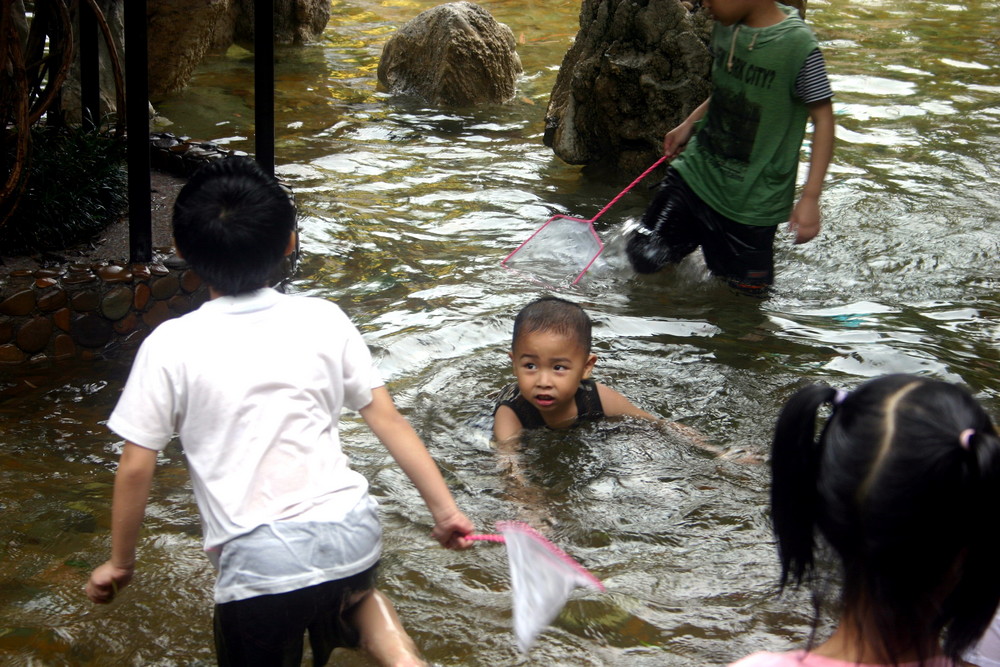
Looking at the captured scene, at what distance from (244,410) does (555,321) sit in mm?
1733

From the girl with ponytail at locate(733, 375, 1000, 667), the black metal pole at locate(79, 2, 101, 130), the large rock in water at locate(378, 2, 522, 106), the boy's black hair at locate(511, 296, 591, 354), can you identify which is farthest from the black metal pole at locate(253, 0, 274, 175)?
the large rock in water at locate(378, 2, 522, 106)

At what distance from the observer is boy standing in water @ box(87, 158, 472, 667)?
2162mm

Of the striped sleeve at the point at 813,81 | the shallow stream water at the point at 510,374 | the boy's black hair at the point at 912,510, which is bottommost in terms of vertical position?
the shallow stream water at the point at 510,374

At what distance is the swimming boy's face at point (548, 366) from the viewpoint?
3686 millimetres

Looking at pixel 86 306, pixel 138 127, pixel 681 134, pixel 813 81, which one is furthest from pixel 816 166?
pixel 86 306

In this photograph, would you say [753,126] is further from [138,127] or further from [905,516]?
[905,516]

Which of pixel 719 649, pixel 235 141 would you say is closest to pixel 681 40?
pixel 235 141

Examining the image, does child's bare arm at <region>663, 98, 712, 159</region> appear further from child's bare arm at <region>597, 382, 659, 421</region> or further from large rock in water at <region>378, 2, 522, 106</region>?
large rock in water at <region>378, 2, 522, 106</region>

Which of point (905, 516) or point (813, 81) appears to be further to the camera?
point (813, 81)

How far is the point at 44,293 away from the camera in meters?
4.48

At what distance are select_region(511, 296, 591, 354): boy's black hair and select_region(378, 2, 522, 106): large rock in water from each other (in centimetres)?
650

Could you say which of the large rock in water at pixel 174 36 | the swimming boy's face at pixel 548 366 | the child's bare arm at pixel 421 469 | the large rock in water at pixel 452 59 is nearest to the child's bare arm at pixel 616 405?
the swimming boy's face at pixel 548 366

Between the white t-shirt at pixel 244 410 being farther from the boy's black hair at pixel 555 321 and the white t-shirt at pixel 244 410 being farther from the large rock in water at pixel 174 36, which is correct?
the large rock in water at pixel 174 36

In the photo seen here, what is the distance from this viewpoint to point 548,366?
146 inches
